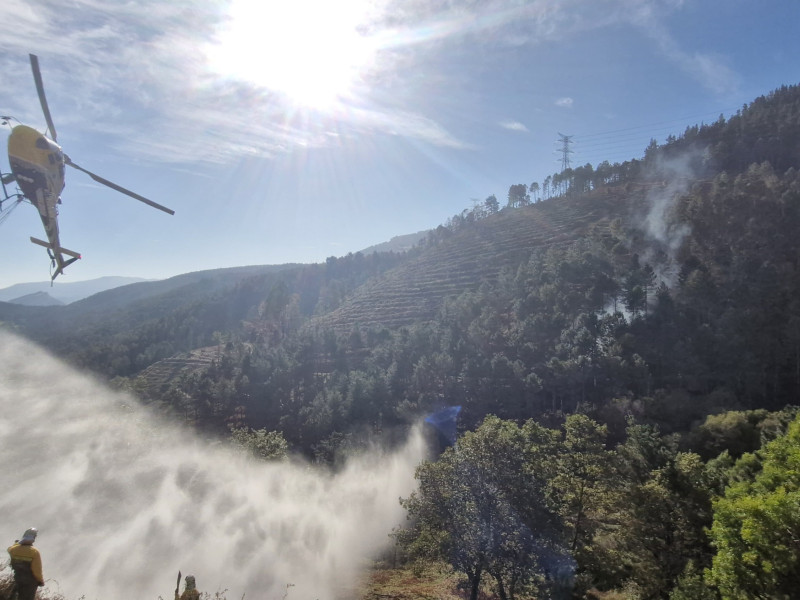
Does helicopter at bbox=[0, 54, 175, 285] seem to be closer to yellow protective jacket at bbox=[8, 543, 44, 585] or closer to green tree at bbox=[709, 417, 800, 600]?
yellow protective jacket at bbox=[8, 543, 44, 585]

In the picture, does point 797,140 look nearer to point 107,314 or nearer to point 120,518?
point 120,518

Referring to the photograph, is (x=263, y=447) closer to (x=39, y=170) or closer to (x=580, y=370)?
(x=39, y=170)

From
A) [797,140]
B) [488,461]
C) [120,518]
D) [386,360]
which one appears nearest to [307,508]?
[120,518]

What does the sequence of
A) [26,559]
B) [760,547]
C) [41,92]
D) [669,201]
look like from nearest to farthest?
[26,559]
[760,547]
[41,92]
[669,201]

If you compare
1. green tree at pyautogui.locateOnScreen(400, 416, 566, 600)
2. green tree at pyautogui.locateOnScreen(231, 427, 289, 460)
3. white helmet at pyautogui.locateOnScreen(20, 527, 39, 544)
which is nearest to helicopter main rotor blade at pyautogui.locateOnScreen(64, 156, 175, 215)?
white helmet at pyautogui.locateOnScreen(20, 527, 39, 544)

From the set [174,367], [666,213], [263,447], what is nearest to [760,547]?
[263,447]
